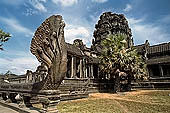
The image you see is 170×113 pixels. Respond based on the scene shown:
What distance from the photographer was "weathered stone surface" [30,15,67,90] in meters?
5.30

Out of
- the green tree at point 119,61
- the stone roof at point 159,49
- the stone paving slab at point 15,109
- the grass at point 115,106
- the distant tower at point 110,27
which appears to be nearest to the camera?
the stone paving slab at point 15,109

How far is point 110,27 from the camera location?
50.7m

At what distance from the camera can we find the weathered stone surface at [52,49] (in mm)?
5305

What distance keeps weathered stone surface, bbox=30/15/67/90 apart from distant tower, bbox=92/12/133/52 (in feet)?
144

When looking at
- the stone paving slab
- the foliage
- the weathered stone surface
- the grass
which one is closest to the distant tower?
the foliage

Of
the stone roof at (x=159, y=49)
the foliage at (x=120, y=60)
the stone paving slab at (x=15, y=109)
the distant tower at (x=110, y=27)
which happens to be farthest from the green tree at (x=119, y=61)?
the distant tower at (x=110, y=27)

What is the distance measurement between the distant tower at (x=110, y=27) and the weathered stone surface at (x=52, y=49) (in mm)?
43830

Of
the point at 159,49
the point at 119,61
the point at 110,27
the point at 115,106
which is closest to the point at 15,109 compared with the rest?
the point at 115,106

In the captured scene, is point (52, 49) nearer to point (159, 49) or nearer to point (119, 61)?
point (119, 61)

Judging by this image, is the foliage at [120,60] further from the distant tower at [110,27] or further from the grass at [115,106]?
the distant tower at [110,27]

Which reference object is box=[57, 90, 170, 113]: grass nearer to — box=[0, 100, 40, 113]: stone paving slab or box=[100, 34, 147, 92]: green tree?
box=[0, 100, 40, 113]: stone paving slab

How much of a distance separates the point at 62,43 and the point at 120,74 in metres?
15.1

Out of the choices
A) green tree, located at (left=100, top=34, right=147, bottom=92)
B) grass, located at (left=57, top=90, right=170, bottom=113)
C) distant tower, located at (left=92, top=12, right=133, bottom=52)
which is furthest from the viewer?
distant tower, located at (left=92, top=12, right=133, bottom=52)

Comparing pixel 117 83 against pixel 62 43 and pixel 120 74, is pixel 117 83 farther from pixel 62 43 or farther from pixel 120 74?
pixel 62 43
